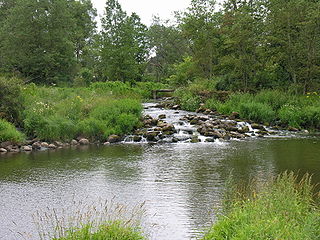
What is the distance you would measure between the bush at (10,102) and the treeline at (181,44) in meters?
14.4

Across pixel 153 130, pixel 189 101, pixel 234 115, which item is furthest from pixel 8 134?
pixel 189 101

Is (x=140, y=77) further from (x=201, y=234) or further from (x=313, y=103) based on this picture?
(x=201, y=234)

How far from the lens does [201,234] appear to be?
6.72 m

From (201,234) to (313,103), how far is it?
1720 cm

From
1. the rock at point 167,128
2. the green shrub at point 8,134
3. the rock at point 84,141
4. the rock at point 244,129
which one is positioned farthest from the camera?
the rock at point 244,129

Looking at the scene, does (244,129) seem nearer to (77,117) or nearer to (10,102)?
(77,117)

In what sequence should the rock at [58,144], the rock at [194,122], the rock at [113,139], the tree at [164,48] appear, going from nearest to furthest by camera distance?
the rock at [58,144]
the rock at [113,139]
the rock at [194,122]
the tree at [164,48]

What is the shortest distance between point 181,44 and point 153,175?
1784 inches

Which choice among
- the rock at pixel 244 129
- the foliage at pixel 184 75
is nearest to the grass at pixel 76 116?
the rock at pixel 244 129

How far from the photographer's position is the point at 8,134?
16.3 m

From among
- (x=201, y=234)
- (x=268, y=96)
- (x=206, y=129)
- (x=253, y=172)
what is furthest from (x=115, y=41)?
(x=201, y=234)

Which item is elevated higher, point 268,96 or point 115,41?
point 115,41

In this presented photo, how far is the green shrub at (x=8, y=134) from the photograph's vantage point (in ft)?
53.5

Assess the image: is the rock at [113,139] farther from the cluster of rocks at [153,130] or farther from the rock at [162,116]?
the rock at [162,116]
